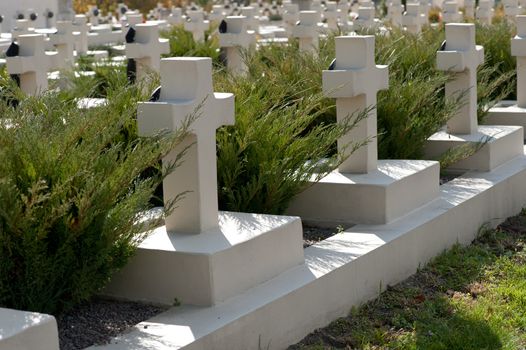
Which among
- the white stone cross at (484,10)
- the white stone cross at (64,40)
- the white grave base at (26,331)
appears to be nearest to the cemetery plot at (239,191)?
the white grave base at (26,331)

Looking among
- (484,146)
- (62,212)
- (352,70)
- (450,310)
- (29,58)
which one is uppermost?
(352,70)

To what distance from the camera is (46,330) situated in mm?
3729

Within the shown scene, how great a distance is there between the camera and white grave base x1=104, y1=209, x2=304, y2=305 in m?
4.68

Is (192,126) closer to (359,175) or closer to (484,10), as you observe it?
(359,175)

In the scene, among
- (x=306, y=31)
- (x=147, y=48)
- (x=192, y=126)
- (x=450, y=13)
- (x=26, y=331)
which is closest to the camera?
(x=26, y=331)

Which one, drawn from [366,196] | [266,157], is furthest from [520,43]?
[266,157]

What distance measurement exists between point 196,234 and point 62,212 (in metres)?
0.91

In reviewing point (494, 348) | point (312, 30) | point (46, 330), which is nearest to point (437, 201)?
point (494, 348)

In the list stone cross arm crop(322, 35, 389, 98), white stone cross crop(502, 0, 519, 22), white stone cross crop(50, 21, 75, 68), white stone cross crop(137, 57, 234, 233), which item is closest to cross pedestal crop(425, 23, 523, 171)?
stone cross arm crop(322, 35, 389, 98)

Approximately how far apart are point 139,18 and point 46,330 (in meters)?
9.78

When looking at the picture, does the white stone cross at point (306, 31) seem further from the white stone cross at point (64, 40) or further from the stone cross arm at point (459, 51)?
the stone cross arm at point (459, 51)

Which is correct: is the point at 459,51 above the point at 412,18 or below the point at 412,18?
above

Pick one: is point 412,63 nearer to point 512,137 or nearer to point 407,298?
point 512,137

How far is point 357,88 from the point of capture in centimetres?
616
